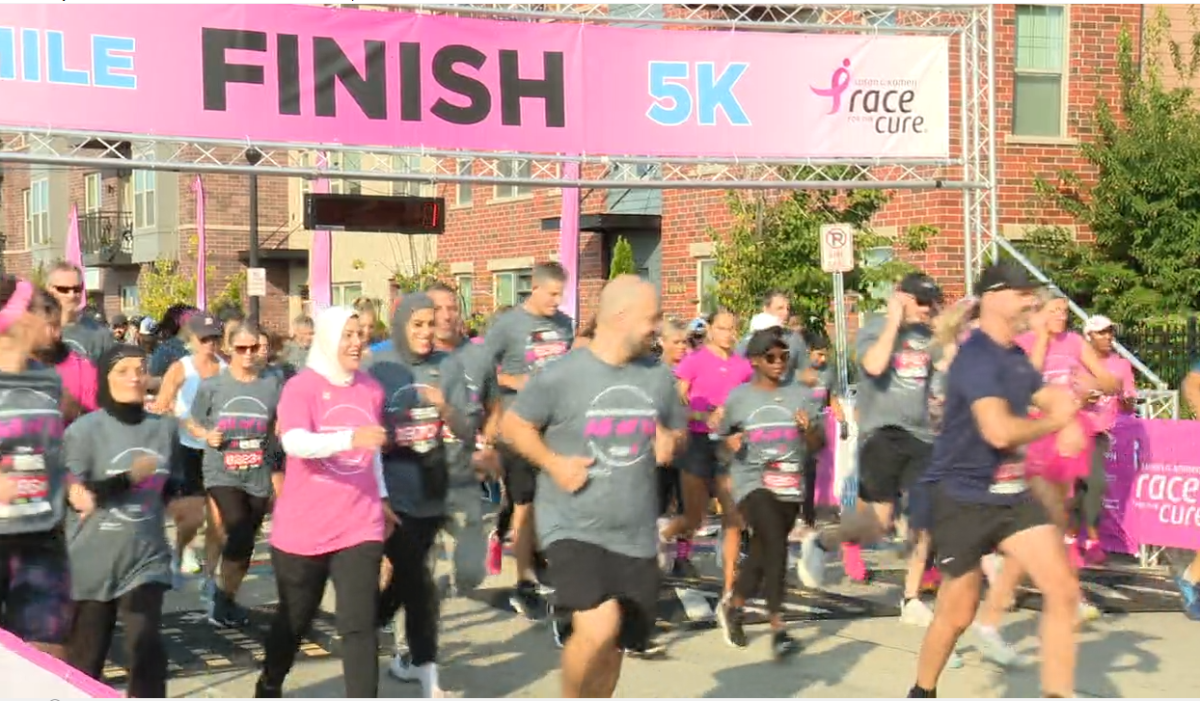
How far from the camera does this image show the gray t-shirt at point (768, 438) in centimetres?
818

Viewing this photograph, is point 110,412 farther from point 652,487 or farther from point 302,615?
point 652,487

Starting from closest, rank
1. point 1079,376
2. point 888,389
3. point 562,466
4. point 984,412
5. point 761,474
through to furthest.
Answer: point 562,466
point 984,412
point 761,474
point 888,389
point 1079,376

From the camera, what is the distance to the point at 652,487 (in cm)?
593

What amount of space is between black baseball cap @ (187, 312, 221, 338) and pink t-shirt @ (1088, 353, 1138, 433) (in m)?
5.93

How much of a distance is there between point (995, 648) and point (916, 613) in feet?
4.46

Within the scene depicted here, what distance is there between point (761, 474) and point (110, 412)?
3.44 metres

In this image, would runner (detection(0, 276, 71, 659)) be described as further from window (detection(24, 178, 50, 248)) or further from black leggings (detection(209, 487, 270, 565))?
window (detection(24, 178, 50, 248))

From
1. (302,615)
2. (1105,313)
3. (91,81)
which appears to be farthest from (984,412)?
(1105,313)

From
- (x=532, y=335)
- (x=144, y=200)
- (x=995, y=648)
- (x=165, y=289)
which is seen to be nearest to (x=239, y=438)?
(x=532, y=335)

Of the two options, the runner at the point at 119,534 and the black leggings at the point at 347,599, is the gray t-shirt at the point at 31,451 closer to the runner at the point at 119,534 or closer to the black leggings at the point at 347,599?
the runner at the point at 119,534

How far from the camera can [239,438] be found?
8672mm

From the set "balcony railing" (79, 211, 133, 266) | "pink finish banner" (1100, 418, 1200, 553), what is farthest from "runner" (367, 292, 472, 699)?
"balcony railing" (79, 211, 133, 266)

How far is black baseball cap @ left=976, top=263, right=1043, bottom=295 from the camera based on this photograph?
6539mm

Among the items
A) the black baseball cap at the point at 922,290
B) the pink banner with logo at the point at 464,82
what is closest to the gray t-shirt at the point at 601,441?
the black baseball cap at the point at 922,290
